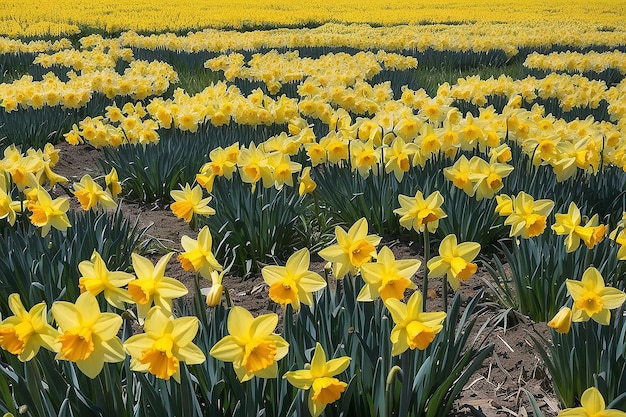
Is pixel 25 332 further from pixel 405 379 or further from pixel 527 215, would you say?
pixel 527 215

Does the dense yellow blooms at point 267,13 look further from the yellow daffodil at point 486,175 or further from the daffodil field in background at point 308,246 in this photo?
the yellow daffodil at point 486,175

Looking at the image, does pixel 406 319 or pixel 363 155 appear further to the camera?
pixel 363 155

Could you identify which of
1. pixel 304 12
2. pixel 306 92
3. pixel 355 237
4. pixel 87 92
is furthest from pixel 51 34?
pixel 355 237

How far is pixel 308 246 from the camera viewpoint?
3506 mm

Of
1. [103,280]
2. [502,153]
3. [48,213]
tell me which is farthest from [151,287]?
[502,153]

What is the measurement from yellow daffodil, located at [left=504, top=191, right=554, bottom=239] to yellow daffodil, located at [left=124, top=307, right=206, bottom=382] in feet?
4.22

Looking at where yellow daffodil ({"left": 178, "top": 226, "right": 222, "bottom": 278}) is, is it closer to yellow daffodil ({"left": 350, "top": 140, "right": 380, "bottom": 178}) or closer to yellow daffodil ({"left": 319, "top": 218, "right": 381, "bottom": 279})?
yellow daffodil ({"left": 319, "top": 218, "right": 381, "bottom": 279})

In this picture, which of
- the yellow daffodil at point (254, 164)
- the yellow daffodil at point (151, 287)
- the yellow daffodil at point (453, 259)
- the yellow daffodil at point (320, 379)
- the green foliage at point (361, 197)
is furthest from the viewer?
the green foliage at point (361, 197)

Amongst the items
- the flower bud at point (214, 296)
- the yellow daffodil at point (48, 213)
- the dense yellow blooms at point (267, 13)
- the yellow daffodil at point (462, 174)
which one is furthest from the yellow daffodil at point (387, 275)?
the dense yellow blooms at point (267, 13)

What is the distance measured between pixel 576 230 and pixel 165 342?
143 cm

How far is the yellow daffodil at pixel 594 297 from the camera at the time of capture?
5.27ft

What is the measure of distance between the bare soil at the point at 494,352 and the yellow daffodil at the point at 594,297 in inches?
18.9

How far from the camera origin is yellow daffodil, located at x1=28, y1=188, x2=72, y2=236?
2252mm

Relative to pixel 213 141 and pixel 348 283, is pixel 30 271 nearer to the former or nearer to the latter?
pixel 348 283
